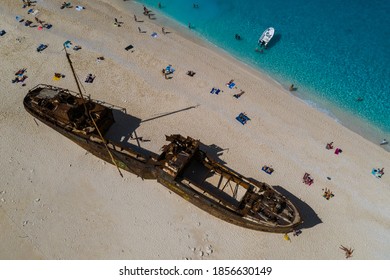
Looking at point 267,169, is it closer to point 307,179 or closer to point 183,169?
point 307,179

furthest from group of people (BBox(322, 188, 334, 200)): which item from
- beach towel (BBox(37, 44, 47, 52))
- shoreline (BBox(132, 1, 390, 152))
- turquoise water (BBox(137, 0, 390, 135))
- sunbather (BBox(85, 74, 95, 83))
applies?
beach towel (BBox(37, 44, 47, 52))

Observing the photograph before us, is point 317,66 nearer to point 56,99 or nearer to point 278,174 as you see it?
point 278,174

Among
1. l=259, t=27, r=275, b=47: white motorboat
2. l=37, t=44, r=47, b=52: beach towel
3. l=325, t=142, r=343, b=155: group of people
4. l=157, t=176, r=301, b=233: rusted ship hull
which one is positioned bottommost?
l=37, t=44, r=47, b=52: beach towel

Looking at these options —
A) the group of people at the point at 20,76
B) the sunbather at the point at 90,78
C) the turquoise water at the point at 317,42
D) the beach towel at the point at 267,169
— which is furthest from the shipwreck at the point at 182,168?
the turquoise water at the point at 317,42

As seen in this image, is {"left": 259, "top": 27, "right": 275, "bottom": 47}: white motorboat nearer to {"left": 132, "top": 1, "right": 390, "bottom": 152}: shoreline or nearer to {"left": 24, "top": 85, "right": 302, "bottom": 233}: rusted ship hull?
{"left": 132, "top": 1, "right": 390, "bottom": 152}: shoreline

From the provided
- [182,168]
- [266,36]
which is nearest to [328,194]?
[182,168]
